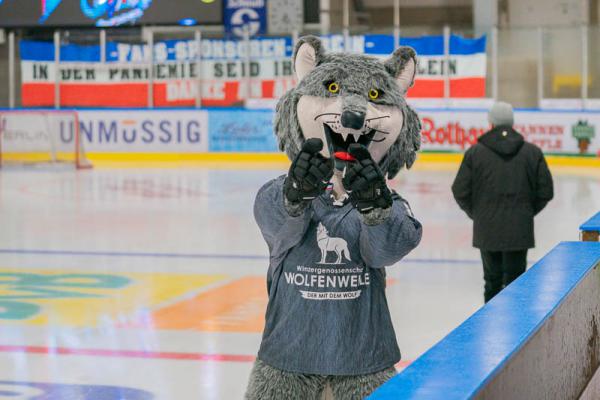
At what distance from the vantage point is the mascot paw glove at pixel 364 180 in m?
2.73

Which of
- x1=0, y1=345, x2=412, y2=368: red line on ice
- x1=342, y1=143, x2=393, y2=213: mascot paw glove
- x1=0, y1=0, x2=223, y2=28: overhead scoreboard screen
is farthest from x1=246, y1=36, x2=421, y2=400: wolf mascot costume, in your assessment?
x1=0, y1=0, x2=223, y2=28: overhead scoreboard screen

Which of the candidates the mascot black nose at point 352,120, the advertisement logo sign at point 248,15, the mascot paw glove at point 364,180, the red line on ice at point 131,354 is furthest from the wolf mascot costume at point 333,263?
the advertisement logo sign at point 248,15

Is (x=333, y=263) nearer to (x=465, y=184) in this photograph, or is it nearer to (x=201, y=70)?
(x=465, y=184)

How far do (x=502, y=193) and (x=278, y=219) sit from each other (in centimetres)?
405

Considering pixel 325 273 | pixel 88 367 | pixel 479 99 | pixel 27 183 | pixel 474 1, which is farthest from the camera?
pixel 474 1

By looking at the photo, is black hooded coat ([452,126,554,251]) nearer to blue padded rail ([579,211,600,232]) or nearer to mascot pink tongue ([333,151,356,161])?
blue padded rail ([579,211,600,232])

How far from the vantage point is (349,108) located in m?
3.04

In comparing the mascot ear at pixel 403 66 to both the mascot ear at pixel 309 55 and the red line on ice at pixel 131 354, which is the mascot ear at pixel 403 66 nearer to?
the mascot ear at pixel 309 55

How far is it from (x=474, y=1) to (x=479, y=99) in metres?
4.77

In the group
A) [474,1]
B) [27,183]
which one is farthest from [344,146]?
[474,1]

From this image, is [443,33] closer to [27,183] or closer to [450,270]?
[27,183]

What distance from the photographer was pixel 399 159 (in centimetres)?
327

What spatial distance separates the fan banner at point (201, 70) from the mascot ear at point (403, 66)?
18.5 metres

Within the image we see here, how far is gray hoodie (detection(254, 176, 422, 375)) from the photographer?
300 cm
